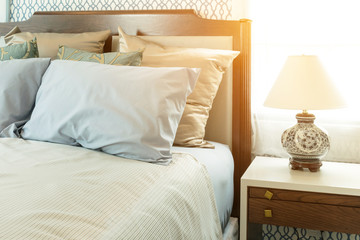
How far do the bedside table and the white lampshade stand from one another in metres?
0.30

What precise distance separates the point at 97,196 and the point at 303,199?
0.95 metres

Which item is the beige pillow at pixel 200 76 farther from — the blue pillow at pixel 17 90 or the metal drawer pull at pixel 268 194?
the blue pillow at pixel 17 90

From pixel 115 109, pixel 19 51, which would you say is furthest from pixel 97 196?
pixel 19 51

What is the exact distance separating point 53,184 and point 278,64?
1403 mm

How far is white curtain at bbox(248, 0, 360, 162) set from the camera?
212cm

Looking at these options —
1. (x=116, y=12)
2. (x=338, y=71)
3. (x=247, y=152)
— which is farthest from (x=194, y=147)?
(x=116, y=12)


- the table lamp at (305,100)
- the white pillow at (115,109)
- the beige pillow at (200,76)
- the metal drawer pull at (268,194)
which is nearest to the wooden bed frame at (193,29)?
the beige pillow at (200,76)

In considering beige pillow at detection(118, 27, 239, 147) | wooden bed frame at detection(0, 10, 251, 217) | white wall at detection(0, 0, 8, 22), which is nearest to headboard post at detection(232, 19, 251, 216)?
wooden bed frame at detection(0, 10, 251, 217)

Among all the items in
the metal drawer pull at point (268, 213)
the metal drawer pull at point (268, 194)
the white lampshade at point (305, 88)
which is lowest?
the metal drawer pull at point (268, 213)

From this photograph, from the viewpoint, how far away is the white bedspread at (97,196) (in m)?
0.99

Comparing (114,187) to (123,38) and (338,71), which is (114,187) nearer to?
(123,38)

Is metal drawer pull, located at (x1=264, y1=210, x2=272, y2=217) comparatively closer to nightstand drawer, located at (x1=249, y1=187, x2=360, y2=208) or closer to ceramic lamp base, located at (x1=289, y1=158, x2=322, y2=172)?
nightstand drawer, located at (x1=249, y1=187, x2=360, y2=208)

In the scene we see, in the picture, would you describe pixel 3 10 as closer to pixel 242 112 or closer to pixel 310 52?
pixel 242 112

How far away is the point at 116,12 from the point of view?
2.52m
